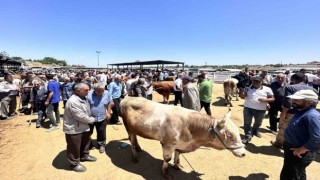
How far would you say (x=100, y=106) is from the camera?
490cm

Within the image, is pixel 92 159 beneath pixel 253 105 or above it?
beneath

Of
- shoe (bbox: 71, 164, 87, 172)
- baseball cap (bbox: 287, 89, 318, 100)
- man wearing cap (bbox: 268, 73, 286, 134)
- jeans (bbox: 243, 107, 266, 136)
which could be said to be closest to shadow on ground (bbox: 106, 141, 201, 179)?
shoe (bbox: 71, 164, 87, 172)

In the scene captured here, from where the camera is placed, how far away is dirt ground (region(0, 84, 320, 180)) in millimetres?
4207

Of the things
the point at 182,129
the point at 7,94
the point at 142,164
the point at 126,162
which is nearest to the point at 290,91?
the point at 182,129

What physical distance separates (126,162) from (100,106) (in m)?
1.48

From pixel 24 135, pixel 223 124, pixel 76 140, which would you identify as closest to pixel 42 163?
pixel 76 140

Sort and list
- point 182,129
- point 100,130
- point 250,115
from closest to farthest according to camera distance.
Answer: point 182,129, point 100,130, point 250,115

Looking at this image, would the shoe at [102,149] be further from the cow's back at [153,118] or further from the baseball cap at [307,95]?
the baseball cap at [307,95]

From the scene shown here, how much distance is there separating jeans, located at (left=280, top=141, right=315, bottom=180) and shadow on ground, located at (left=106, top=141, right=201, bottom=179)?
1.69 metres

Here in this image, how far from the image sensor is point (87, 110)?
4.30 meters

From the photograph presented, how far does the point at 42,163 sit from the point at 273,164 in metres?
5.38

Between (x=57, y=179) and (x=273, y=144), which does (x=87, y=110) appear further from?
(x=273, y=144)

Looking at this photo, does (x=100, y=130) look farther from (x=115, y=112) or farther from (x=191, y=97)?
(x=191, y=97)

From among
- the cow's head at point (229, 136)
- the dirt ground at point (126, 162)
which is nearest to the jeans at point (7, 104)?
the dirt ground at point (126, 162)
